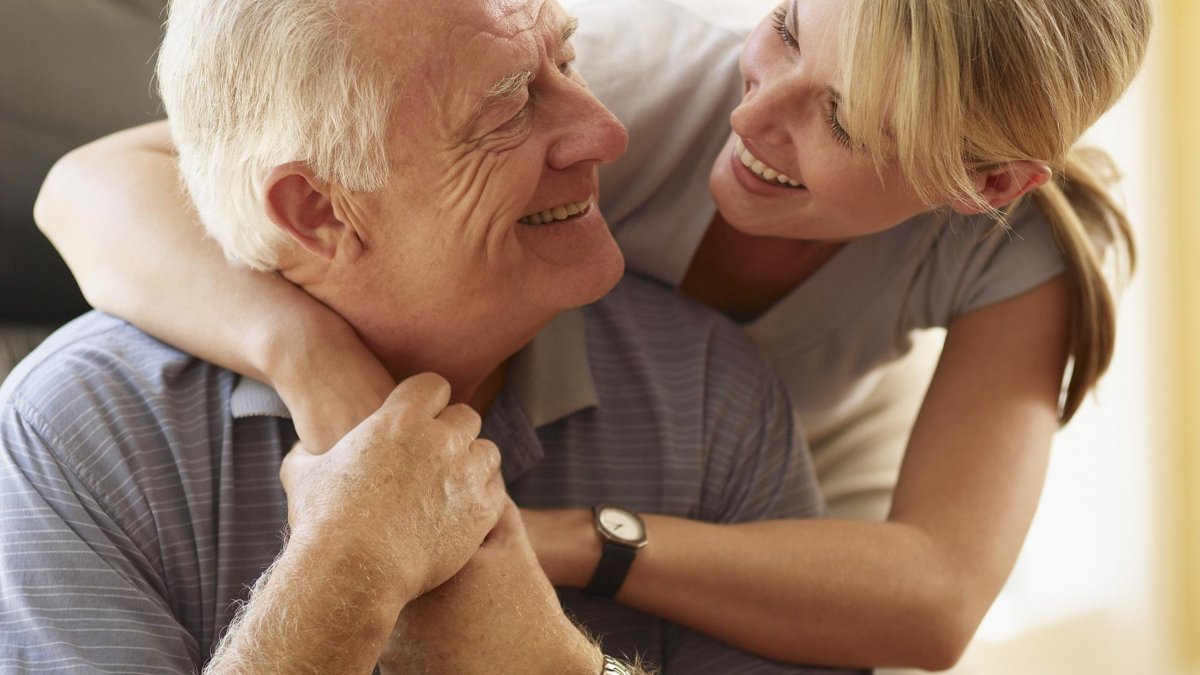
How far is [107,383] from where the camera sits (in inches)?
55.3

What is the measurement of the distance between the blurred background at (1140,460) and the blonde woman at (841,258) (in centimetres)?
173

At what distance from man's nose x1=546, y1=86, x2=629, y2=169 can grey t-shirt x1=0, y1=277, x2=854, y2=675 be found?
0.97 feet

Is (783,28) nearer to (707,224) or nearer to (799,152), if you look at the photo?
(799,152)

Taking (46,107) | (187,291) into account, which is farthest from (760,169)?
(46,107)

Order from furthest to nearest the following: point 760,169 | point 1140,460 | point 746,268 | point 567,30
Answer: point 1140,460, point 746,268, point 760,169, point 567,30

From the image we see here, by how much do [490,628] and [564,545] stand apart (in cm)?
19

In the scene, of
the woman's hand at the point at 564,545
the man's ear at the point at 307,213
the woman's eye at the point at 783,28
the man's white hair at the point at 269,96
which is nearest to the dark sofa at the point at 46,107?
the man's white hair at the point at 269,96

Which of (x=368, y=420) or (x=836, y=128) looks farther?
(x=836, y=128)

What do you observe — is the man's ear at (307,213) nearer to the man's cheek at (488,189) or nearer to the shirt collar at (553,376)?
the man's cheek at (488,189)

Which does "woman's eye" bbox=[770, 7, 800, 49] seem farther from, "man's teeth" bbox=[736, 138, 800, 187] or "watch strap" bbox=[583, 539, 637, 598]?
"watch strap" bbox=[583, 539, 637, 598]

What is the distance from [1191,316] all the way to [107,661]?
10.3 feet

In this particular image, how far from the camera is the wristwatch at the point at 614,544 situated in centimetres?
145

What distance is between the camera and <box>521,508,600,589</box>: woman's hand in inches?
56.7

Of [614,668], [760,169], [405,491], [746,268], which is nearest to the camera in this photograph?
[405,491]
